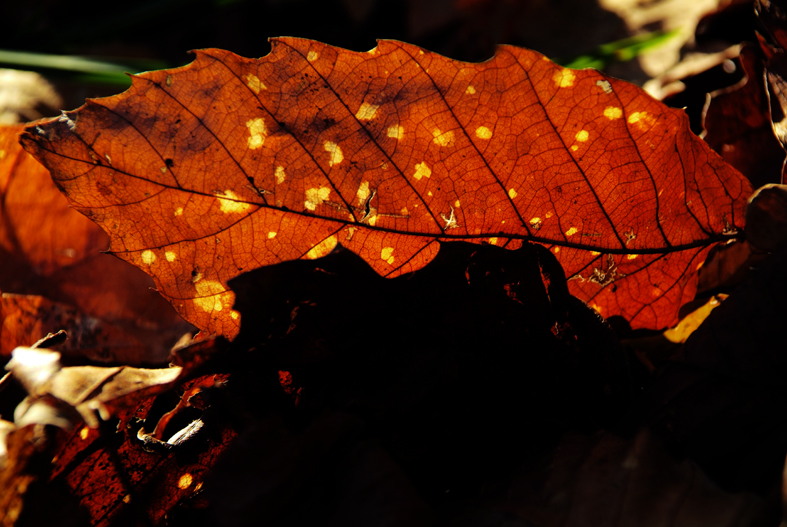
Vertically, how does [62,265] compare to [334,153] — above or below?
above

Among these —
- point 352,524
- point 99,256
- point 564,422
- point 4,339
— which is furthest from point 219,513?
point 99,256

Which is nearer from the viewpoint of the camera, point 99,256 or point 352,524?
point 352,524

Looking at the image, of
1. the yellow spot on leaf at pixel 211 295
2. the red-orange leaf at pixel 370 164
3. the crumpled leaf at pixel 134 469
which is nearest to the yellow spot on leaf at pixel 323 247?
the red-orange leaf at pixel 370 164

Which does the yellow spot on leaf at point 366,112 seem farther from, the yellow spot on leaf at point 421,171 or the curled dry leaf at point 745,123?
the curled dry leaf at point 745,123

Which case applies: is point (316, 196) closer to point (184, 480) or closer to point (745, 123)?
point (184, 480)

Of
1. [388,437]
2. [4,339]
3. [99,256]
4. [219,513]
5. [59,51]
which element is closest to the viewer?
[219,513]

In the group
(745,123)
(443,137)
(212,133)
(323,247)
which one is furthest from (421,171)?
(745,123)

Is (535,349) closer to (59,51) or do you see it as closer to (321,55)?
(321,55)

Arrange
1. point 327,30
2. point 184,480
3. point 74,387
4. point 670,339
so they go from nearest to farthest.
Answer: point 74,387 < point 184,480 < point 670,339 < point 327,30
